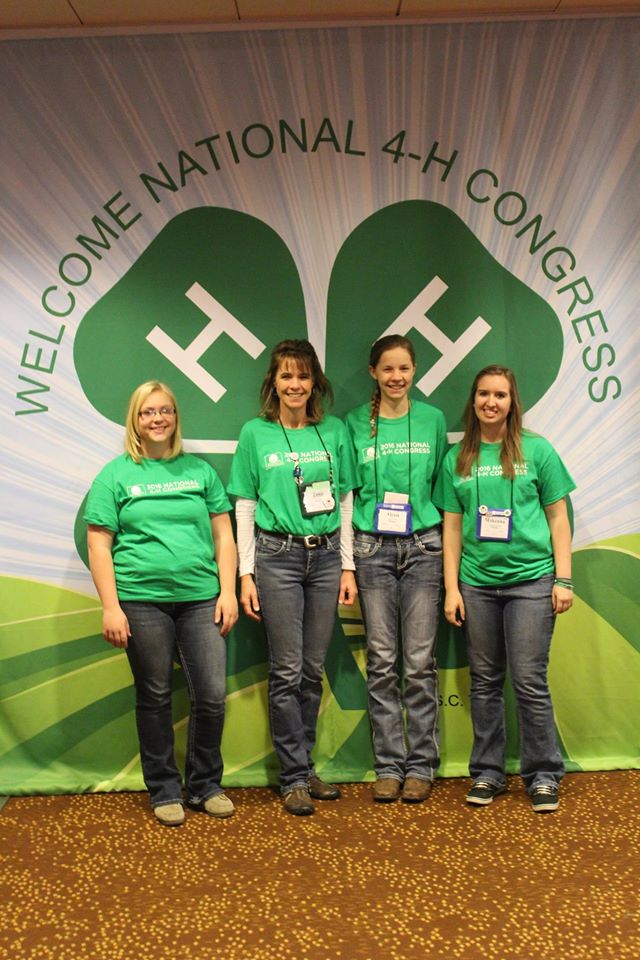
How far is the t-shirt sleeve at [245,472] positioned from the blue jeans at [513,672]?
2.79 feet

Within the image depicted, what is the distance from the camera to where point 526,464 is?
2836 mm

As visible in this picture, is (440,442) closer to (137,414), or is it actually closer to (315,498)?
(315,498)

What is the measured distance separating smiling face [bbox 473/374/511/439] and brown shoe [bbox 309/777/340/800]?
1455 mm

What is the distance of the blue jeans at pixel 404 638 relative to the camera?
293 cm

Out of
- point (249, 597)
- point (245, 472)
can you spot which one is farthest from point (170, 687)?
point (245, 472)

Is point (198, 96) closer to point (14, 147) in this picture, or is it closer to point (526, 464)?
point (14, 147)

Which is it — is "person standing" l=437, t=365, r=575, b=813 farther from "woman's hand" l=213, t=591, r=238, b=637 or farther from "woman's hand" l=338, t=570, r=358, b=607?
Result: "woman's hand" l=213, t=591, r=238, b=637

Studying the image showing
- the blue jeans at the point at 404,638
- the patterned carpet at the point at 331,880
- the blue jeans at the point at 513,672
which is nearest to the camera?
the patterned carpet at the point at 331,880

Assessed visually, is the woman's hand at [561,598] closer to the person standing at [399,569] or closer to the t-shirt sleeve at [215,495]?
the person standing at [399,569]

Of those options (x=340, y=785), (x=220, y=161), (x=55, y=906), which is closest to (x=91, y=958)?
(x=55, y=906)

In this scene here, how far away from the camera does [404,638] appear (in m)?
2.97

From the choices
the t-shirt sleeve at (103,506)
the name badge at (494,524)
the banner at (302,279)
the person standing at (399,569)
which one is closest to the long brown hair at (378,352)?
the person standing at (399,569)

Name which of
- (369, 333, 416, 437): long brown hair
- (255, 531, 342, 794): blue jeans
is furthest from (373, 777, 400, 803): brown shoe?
(369, 333, 416, 437): long brown hair

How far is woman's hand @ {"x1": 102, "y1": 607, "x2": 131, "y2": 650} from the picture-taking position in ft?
8.92
